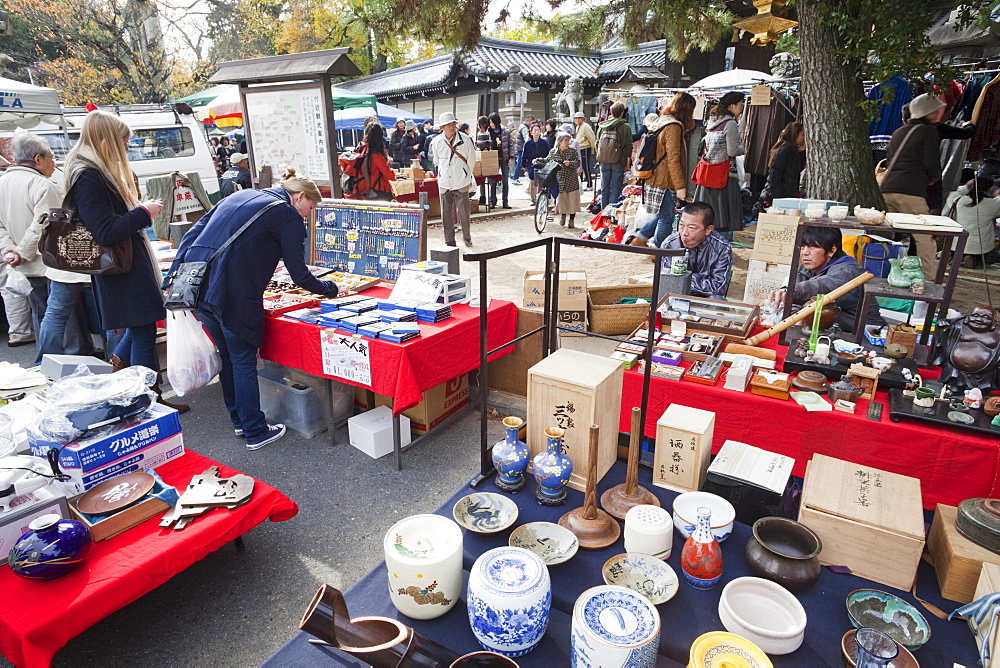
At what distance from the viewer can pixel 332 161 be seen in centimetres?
470

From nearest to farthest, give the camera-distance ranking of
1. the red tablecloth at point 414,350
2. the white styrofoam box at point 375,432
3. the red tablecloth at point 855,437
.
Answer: the red tablecloth at point 855,437
the red tablecloth at point 414,350
the white styrofoam box at point 375,432

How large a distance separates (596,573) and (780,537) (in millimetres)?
532

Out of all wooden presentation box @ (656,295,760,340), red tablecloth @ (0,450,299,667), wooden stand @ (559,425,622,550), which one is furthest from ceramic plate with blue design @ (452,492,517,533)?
wooden presentation box @ (656,295,760,340)

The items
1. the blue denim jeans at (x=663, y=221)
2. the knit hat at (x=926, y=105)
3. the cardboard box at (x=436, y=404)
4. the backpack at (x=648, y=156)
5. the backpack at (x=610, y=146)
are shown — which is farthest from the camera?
the backpack at (x=610, y=146)

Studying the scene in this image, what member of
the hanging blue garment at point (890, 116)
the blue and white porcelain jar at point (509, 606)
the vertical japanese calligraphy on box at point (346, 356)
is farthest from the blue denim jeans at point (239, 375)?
the hanging blue garment at point (890, 116)

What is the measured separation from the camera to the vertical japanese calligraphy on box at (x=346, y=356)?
3.08 meters

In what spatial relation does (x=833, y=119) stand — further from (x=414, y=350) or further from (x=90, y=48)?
(x=90, y=48)

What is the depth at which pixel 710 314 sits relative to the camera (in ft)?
10.7

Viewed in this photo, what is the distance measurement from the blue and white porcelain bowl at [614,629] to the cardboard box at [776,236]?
389cm

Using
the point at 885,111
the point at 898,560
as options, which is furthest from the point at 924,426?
the point at 885,111

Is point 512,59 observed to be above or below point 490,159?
above

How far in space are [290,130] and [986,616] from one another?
16.5 ft

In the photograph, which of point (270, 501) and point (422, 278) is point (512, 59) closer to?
point (422, 278)

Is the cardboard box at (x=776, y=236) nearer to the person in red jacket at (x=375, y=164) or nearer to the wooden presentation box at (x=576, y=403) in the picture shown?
the wooden presentation box at (x=576, y=403)
